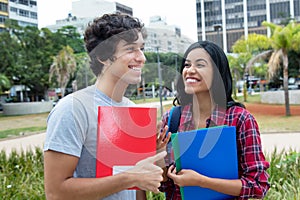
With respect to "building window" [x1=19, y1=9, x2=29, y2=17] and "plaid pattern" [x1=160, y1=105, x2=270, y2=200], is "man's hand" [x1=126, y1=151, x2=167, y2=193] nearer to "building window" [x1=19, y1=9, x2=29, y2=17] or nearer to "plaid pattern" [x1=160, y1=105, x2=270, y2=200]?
"plaid pattern" [x1=160, y1=105, x2=270, y2=200]

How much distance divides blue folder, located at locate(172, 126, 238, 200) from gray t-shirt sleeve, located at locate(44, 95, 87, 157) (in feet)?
0.71

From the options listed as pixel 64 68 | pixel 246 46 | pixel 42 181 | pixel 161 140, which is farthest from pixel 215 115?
pixel 246 46

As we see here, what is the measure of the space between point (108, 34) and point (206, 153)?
0.36 metres

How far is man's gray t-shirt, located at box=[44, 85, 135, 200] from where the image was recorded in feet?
2.49

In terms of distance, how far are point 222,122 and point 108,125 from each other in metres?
0.32

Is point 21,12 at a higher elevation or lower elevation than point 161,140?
higher

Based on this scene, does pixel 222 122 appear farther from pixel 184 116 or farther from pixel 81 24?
pixel 81 24

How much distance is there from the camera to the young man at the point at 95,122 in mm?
735

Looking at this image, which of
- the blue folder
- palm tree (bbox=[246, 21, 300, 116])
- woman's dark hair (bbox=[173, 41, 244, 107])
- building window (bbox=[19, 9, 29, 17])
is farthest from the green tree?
building window (bbox=[19, 9, 29, 17])

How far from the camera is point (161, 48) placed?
0.76 m

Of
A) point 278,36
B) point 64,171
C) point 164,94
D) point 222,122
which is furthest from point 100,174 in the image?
point 278,36

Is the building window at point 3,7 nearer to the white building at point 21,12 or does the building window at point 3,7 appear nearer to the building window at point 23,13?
the white building at point 21,12

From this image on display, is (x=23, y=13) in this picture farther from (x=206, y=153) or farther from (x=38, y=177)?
(x=206, y=153)

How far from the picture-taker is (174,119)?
3.10ft
